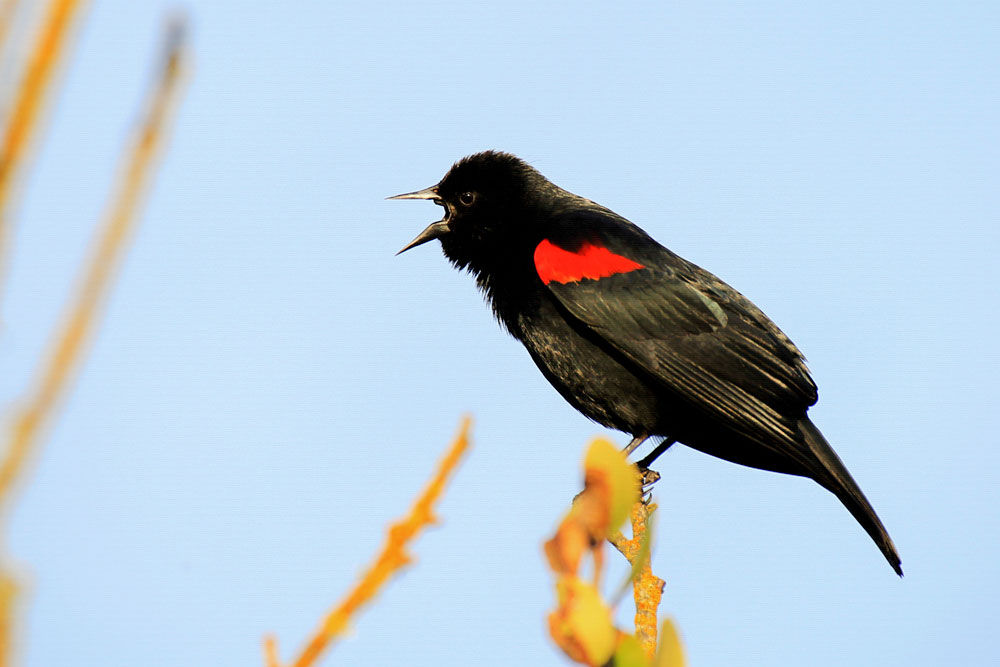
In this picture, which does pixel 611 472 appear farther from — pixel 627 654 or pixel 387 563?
pixel 387 563

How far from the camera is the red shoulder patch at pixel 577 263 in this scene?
4.69 metres

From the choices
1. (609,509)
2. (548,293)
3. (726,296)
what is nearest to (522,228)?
(548,293)

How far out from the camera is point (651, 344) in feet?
15.1

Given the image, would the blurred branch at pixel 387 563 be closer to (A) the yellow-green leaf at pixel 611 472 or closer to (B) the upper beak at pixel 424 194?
(A) the yellow-green leaf at pixel 611 472

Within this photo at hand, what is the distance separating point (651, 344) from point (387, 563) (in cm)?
407

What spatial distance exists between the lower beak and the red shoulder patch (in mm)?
767

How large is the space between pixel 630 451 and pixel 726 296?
902 millimetres

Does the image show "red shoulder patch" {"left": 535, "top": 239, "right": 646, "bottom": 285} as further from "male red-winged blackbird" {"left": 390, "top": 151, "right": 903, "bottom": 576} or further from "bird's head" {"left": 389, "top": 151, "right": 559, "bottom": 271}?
"bird's head" {"left": 389, "top": 151, "right": 559, "bottom": 271}

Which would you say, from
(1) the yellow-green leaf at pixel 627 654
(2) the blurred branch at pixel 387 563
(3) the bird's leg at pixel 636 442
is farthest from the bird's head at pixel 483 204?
(2) the blurred branch at pixel 387 563

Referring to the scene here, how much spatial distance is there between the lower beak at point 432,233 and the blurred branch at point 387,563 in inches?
189

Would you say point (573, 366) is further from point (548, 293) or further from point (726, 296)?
point (726, 296)

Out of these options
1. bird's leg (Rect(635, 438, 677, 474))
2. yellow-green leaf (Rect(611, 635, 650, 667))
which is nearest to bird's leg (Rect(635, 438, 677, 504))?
bird's leg (Rect(635, 438, 677, 474))

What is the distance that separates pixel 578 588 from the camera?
85 centimetres

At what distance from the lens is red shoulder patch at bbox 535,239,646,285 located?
15.4 ft
